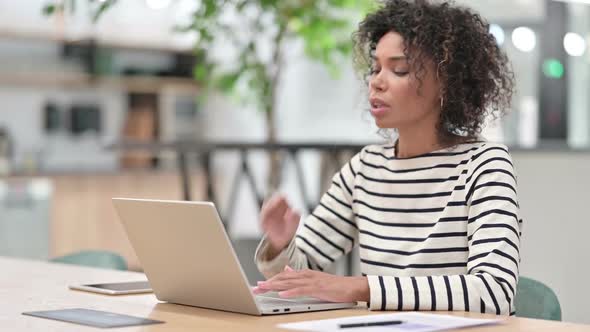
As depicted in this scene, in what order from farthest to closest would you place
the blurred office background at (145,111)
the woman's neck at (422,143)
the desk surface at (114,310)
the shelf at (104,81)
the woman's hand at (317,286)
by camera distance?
1. the shelf at (104,81)
2. the blurred office background at (145,111)
3. the woman's neck at (422,143)
4. the woman's hand at (317,286)
5. the desk surface at (114,310)

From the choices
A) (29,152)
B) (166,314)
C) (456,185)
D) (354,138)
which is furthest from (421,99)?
(29,152)

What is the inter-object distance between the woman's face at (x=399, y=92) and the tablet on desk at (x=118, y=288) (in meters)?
0.61

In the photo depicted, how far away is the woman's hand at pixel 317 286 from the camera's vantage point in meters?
1.75

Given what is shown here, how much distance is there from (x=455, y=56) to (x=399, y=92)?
0.17 metres

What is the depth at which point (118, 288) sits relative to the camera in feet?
6.98

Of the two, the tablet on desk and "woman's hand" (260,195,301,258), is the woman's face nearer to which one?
"woman's hand" (260,195,301,258)

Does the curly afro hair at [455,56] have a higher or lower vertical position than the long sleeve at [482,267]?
higher

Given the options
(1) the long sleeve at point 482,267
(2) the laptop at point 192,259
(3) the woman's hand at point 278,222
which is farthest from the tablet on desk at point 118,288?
(1) the long sleeve at point 482,267

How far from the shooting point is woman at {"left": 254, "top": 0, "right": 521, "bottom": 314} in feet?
6.29

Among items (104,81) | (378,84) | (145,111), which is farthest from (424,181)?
(145,111)

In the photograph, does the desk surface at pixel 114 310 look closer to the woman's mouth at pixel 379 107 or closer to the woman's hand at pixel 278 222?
the woman's hand at pixel 278 222

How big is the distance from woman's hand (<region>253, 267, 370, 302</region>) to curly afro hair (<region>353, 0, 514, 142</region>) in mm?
521

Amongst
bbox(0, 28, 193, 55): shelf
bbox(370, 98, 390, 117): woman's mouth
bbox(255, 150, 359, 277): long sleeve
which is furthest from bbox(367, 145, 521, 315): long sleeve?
bbox(0, 28, 193, 55): shelf

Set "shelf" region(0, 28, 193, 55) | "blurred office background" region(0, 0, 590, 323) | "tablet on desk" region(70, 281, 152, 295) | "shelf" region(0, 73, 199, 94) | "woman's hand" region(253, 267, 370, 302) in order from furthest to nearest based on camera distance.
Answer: "shelf" region(0, 73, 199, 94) → "shelf" region(0, 28, 193, 55) → "blurred office background" region(0, 0, 590, 323) → "tablet on desk" region(70, 281, 152, 295) → "woman's hand" region(253, 267, 370, 302)
